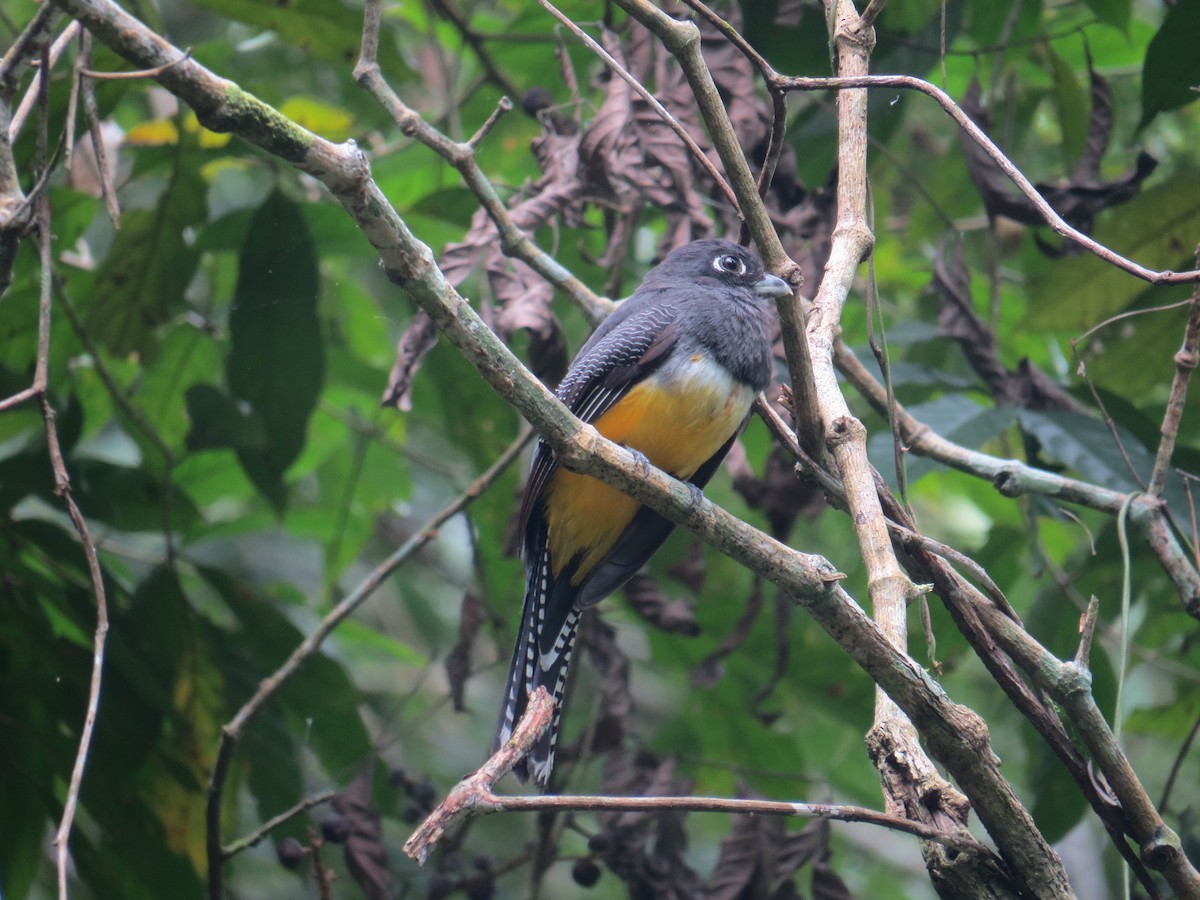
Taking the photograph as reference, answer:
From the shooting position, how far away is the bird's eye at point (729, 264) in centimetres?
381

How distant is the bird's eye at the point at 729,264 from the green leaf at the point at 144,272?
180 cm

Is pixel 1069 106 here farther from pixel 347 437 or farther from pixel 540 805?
pixel 540 805

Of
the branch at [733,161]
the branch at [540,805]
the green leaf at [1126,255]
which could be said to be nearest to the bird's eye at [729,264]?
the green leaf at [1126,255]

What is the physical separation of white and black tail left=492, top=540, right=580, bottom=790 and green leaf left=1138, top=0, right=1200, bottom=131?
7.16 feet

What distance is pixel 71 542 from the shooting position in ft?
12.2

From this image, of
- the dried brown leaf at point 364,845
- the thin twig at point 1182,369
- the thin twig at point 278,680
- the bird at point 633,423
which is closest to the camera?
the thin twig at point 1182,369

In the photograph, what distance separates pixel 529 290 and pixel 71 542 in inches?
65.2

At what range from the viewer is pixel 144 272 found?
13.2 feet

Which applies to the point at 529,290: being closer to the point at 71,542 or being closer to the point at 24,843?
the point at 71,542

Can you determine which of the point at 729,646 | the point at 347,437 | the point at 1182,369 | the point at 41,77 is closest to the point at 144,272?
the point at 41,77

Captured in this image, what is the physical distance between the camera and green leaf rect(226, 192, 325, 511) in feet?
13.0

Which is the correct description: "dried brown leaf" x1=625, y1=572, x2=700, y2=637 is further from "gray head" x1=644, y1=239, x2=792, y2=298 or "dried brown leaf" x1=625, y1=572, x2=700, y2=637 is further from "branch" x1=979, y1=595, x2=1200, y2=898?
"branch" x1=979, y1=595, x2=1200, y2=898

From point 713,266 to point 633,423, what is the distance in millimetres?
707

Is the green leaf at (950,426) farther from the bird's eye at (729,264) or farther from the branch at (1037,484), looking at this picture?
the bird's eye at (729,264)
